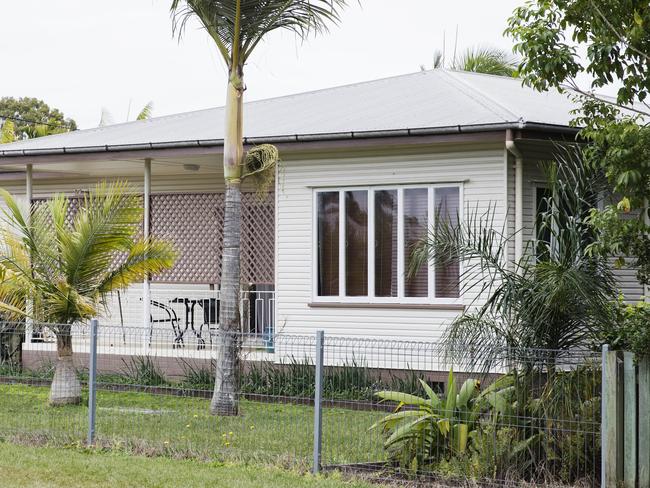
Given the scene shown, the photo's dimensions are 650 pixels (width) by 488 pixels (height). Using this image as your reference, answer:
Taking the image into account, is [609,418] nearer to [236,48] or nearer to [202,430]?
[202,430]

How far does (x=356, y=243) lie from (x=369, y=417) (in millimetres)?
5254

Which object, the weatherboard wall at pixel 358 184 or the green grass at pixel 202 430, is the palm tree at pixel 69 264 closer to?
the green grass at pixel 202 430

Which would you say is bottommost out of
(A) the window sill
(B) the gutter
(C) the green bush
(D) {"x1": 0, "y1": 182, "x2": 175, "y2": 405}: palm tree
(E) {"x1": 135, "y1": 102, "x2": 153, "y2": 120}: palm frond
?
(C) the green bush

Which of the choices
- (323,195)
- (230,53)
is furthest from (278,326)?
(230,53)

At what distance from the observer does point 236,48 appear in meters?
12.7

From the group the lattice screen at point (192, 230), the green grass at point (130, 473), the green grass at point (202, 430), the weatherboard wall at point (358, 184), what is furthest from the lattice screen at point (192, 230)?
the green grass at point (130, 473)

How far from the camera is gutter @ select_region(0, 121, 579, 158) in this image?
1310 centimetres

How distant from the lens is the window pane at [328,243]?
14953mm

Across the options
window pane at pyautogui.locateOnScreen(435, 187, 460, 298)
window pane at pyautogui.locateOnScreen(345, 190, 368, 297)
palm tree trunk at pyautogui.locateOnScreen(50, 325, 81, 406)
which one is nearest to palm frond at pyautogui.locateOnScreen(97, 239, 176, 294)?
palm tree trunk at pyautogui.locateOnScreen(50, 325, 81, 406)

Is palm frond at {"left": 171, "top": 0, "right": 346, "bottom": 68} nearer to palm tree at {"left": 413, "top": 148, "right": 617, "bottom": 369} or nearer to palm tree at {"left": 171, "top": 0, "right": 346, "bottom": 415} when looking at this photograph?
palm tree at {"left": 171, "top": 0, "right": 346, "bottom": 415}

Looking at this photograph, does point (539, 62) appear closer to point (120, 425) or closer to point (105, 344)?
point (120, 425)

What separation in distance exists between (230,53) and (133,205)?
7.47ft

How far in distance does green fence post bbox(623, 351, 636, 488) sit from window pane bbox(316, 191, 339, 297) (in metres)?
7.08

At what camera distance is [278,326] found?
15.3 metres
